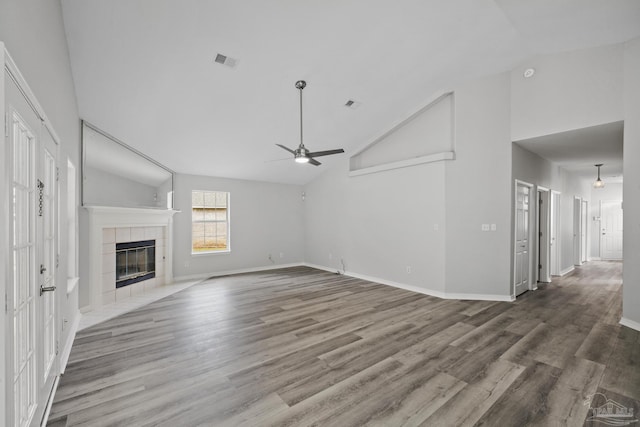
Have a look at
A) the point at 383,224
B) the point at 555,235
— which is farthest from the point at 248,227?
the point at 555,235

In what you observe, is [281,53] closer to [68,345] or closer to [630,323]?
[68,345]

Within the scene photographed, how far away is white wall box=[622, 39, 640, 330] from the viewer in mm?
3506

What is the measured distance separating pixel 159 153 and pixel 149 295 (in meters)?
2.61

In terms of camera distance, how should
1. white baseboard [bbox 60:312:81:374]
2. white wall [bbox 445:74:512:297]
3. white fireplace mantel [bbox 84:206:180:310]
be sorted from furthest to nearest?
white wall [bbox 445:74:512:297], white fireplace mantel [bbox 84:206:180:310], white baseboard [bbox 60:312:81:374]

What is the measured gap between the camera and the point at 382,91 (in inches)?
189

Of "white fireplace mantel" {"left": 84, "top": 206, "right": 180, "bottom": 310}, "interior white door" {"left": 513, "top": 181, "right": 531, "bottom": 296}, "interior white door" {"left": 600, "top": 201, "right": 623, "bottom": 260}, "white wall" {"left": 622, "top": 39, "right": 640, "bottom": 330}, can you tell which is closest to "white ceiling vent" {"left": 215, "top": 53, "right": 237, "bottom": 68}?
"white fireplace mantel" {"left": 84, "top": 206, "right": 180, "bottom": 310}

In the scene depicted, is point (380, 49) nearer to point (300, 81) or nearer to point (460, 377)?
point (300, 81)

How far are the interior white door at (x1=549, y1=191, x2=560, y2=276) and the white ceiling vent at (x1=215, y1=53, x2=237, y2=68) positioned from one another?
6970 mm

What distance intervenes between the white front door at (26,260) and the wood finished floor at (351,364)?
1.61ft

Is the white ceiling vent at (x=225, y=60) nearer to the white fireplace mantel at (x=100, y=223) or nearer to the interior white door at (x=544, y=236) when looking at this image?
the white fireplace mantel at (x=100, y=223)

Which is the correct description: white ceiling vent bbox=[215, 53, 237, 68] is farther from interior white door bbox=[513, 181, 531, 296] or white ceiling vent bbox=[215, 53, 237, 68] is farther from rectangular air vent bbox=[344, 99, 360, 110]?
interior white door bbox=[513, 181, 531, 296]

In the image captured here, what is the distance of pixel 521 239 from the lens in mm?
5051

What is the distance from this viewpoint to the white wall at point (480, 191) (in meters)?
4.66

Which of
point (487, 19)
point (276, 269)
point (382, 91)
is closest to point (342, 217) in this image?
point (276, 269)
